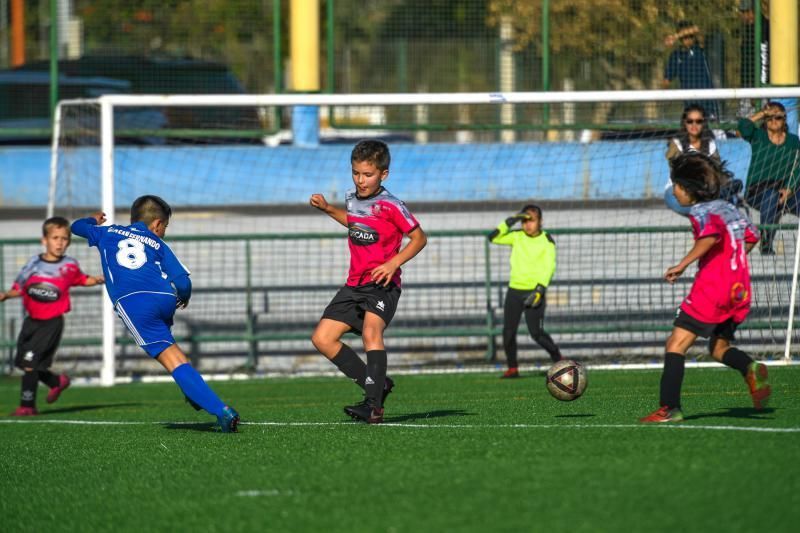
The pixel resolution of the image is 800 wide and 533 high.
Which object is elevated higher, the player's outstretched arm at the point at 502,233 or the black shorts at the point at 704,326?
the player's outstretched arm at the point at 502,233

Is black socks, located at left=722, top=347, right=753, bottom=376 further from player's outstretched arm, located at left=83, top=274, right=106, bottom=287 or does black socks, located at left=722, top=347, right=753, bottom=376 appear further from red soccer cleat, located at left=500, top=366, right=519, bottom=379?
player's outstretched arm, located at left=83, top=274, right=106, bottom=287

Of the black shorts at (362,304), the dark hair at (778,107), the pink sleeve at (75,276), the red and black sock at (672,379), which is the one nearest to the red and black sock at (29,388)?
the pink sleeve at (75,276)

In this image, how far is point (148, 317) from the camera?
769 cm

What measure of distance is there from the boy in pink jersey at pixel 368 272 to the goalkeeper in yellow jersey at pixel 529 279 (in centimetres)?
496

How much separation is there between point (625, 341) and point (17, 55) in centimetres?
977

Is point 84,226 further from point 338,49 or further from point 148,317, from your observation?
point 338,49

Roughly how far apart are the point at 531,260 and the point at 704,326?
5.76 meters

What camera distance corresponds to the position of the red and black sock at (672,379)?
277 inches

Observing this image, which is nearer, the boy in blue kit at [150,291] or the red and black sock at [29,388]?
the boy in blue kit at [150,291]

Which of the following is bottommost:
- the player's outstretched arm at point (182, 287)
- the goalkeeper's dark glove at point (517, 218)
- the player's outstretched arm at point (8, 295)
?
the player's outstretched arm at point (8, 295)

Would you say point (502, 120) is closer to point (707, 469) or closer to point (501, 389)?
point (501, 389)

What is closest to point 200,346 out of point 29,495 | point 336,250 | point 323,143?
point 336,250

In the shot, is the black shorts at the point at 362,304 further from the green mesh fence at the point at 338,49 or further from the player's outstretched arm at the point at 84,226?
the green mesh fence at the point at 338,49

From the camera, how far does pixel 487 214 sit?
15414 millimetres
